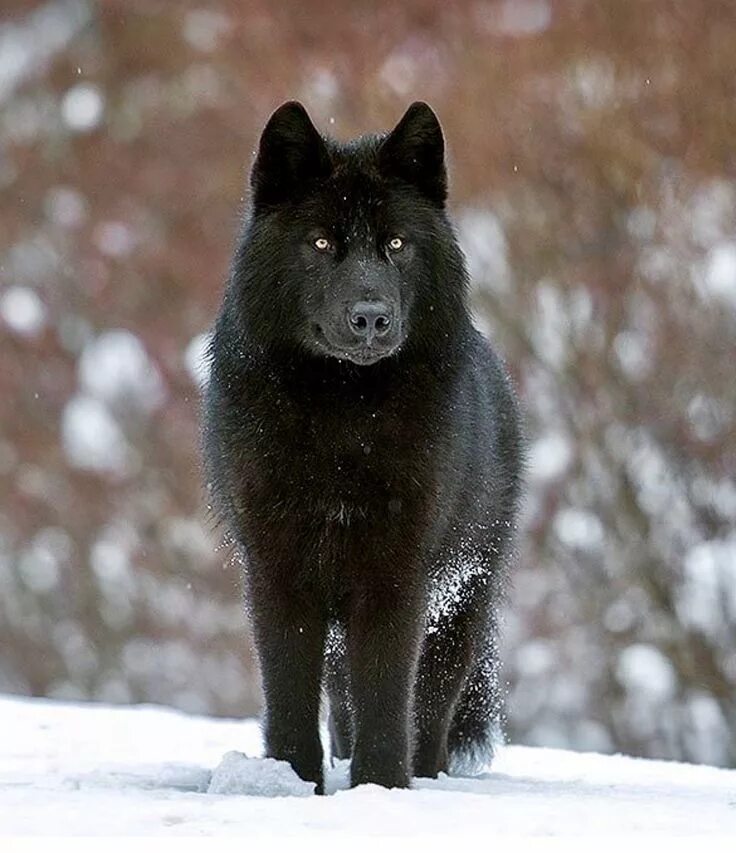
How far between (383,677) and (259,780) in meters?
0.46

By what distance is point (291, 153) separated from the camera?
5.68m

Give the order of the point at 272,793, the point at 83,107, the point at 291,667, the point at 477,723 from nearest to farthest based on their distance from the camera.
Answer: the point at 272,793, the point at 291,667, the point at 477,723, the point at 83,107

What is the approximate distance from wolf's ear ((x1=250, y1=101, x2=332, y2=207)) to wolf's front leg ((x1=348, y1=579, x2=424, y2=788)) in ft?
3.93

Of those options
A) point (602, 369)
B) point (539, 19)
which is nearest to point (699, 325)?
point (602, 369)

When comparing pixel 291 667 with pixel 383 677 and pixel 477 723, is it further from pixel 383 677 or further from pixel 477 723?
pixel 477 723

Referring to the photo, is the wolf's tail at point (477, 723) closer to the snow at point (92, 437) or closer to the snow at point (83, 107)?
the snow at point (92, 437)

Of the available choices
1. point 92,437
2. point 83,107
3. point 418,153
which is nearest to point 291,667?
point 418,153

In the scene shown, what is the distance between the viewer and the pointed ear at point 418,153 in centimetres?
576

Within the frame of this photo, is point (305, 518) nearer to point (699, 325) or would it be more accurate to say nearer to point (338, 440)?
point (338, 440)

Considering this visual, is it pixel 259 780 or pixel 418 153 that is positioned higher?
pixel 418 153

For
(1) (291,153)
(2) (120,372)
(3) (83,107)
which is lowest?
(1) (291,153)

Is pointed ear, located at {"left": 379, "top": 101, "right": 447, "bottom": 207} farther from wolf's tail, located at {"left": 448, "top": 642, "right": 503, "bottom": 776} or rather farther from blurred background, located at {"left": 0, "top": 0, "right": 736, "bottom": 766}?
blurred background, located at {"left": 0, "top": 0, "right": 736, "bottom": 766}

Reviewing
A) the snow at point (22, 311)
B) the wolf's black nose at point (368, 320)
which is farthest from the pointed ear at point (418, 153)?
the snow at point (22, 311)

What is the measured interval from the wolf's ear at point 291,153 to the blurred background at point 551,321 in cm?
562
